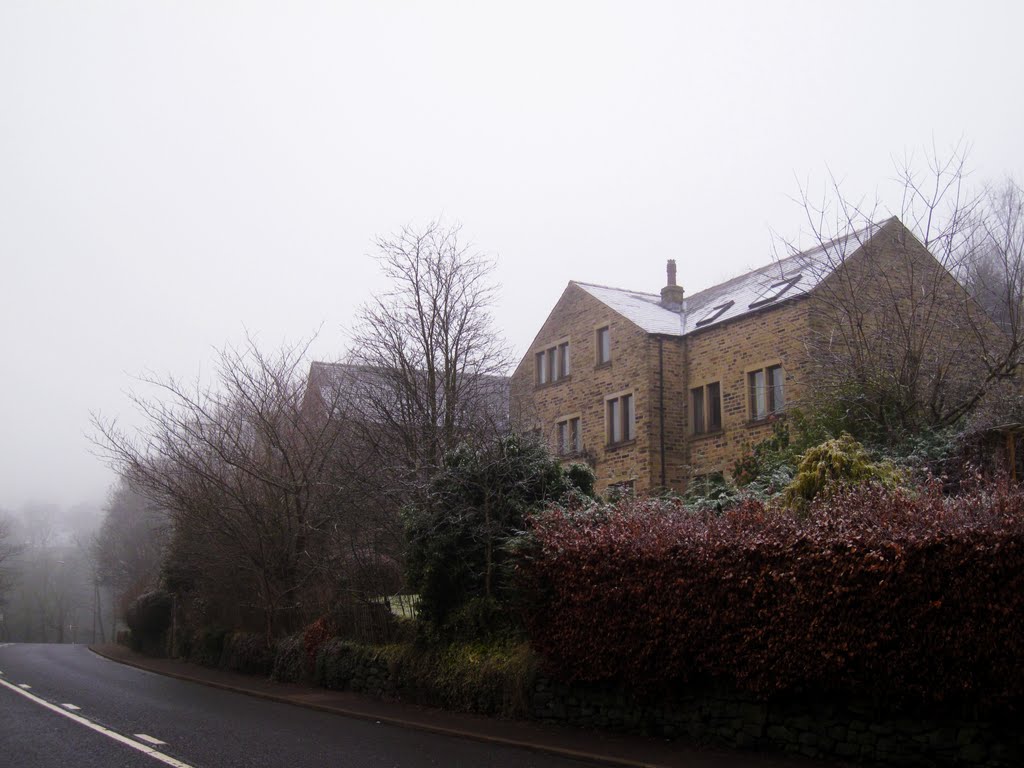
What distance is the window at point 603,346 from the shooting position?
30.5m

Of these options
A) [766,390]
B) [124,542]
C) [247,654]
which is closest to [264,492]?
[247,654]

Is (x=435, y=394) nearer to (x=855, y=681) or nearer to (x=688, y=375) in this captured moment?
(x=688, y=375)

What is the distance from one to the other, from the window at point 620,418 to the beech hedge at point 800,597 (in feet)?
55.0

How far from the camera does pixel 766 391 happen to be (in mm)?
25812

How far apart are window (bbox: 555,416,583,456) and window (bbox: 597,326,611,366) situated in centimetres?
219

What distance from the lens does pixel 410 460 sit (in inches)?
808

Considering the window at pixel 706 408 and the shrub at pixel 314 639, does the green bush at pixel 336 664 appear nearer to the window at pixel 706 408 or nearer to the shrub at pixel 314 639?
the shrub at pixel 314 639

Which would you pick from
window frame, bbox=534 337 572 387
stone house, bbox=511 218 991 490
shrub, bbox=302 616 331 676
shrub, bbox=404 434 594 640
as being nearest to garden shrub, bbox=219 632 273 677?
shrub, bbox=302 616 331 676

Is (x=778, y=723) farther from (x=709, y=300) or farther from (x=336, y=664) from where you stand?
(x=709, y=300)

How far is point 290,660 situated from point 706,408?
14463 millimetres

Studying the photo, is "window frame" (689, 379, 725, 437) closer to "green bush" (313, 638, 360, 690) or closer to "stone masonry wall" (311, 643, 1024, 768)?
"green bush" (313, 638, 360, 690)

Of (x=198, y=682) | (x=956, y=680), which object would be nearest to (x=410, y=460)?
(x=198, y=682)

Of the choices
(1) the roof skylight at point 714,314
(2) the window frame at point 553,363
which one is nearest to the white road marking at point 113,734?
(2) the window frame at point 553,363

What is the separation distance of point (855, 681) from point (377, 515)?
11.9m
